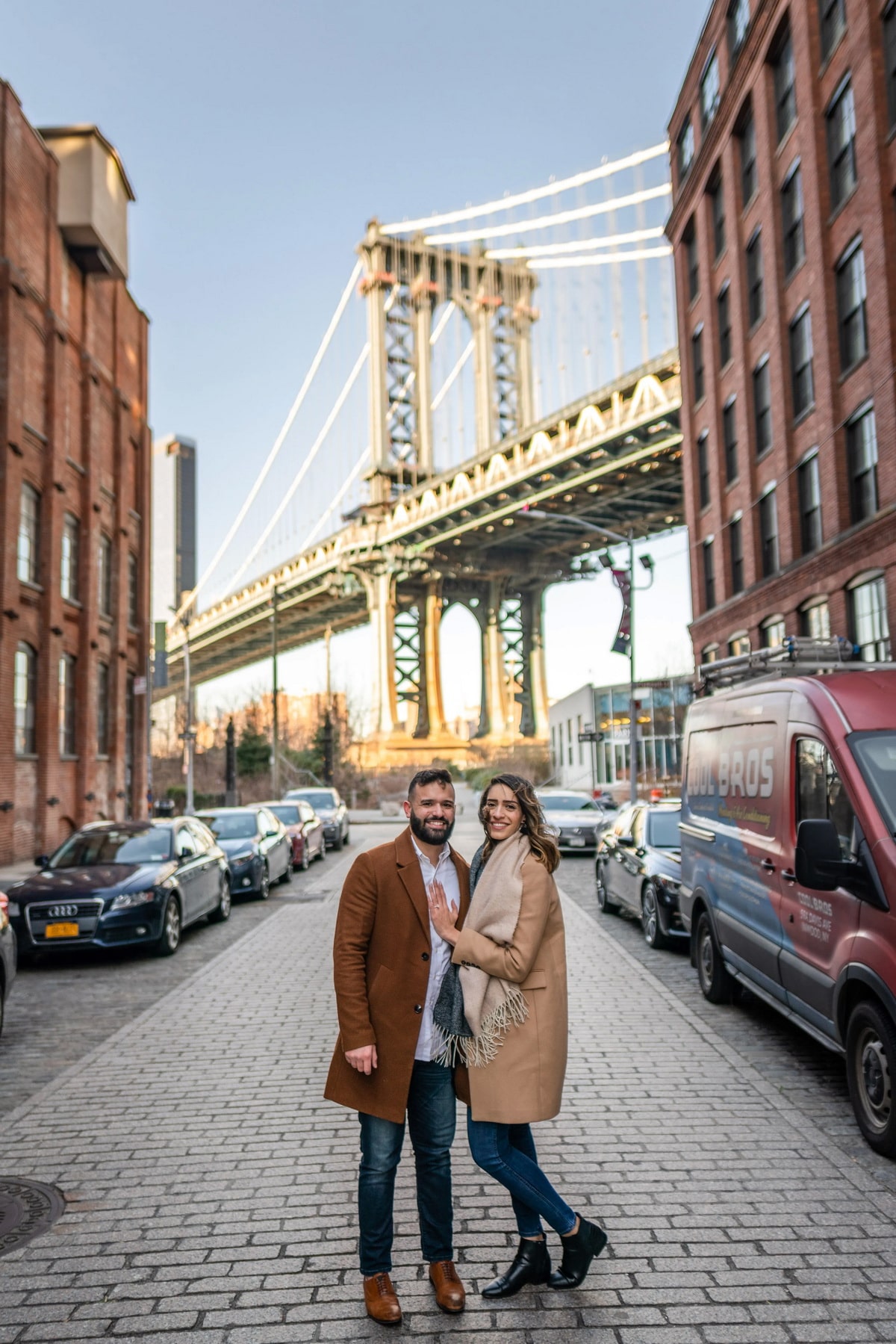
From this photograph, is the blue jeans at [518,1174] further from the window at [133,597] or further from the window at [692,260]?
the window at [692,260]

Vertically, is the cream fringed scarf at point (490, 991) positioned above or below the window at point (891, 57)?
below

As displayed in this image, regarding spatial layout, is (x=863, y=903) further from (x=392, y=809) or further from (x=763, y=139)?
(x=392, y=809)

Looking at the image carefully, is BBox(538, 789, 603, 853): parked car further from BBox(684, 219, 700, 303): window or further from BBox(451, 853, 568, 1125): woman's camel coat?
BBox(451, 853, 568, 1125): woman's camel coat

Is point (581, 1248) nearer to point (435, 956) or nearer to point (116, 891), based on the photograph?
point (435, 956)

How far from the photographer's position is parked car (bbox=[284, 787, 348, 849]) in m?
28.1

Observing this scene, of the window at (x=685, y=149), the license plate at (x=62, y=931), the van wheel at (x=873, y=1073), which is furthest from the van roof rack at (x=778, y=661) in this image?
the window at (x=685, y=149)

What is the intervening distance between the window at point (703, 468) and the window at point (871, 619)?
1105 cm

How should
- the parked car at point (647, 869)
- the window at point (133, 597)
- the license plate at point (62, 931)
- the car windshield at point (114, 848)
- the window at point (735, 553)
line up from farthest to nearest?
the window at point (133, 597) → the window at point (735, 553) → the car windshield at point (114, 848) → the parked car at point (647, 869) → the license plate at point (62, 931)

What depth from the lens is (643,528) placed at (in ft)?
201

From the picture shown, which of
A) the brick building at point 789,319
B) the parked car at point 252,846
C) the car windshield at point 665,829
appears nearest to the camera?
the car windshield at point 665,829

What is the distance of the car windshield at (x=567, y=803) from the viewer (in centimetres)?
2614

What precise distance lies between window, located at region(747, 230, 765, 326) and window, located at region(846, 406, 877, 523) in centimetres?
683

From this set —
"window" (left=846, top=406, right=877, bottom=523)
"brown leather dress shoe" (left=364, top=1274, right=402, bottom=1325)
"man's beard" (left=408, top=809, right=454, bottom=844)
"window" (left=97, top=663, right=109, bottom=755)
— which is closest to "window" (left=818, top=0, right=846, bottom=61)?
"window" (left=846, top=406, right=877, bottom=523)

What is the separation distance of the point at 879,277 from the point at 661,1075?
17.9 metres
